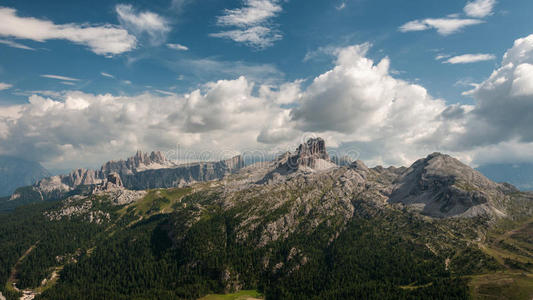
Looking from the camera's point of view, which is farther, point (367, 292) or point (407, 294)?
point (367, 292)

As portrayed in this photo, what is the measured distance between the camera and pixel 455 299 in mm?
169125

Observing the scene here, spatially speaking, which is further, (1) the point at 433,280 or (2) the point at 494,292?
(1) the point at 433,280

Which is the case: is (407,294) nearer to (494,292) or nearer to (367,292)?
(367,292)

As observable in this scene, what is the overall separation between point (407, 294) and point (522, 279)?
75637mm

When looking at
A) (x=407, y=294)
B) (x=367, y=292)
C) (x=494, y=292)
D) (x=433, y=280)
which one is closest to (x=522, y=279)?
(x=494, y=292)

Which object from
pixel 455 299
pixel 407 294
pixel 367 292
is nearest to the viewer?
pixel 455 299

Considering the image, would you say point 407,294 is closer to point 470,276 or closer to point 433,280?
point 433,280

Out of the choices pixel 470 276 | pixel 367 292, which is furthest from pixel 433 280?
pixel 367 292

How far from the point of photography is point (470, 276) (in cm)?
19825

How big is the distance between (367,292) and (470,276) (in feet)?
260

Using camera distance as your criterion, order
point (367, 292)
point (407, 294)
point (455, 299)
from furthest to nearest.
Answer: point (367, 292) → point (407, 294) → point (455, 299)

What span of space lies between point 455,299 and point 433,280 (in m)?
31.1

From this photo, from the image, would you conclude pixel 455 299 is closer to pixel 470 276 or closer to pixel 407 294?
pixel 407 294

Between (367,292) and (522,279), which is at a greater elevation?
(522,279)
